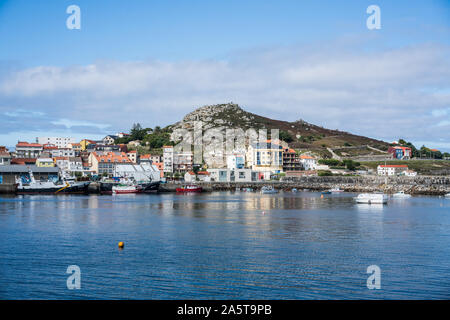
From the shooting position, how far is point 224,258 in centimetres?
1820

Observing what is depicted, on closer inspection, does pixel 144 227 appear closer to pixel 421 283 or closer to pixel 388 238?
pixel 388 238

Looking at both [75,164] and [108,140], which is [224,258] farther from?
[108,140]

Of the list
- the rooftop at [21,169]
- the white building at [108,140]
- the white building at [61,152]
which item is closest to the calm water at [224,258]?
the rooftop at [21,169]

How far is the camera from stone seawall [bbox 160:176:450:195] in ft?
236

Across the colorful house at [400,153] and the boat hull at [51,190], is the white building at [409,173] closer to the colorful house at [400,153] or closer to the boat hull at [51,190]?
the colorful house at [400,153]

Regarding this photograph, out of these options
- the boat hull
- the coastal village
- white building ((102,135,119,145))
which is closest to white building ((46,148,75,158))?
the coastal village

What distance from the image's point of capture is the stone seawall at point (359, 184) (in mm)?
71938

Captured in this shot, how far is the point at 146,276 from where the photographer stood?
15.5 m

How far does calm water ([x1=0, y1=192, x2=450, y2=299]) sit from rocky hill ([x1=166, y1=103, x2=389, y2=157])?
328 feet

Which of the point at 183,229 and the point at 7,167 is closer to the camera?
the point at 183,229

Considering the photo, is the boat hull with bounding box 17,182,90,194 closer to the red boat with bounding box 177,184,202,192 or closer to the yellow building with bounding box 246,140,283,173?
the red boat with bounding box 177,184,202,192
